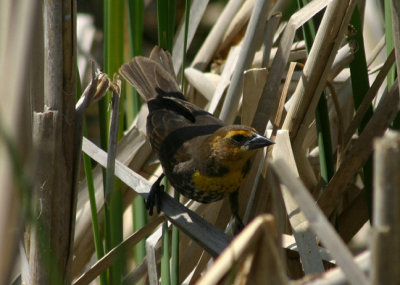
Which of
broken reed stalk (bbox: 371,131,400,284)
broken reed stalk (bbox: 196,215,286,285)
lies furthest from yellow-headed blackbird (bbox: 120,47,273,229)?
broken reed stalk (bbox: 371,131,400,284)

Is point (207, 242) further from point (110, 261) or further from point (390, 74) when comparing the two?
point (390, 74)

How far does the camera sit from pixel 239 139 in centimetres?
246

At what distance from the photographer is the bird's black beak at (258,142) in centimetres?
232

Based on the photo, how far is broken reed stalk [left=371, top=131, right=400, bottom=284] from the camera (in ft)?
3.26

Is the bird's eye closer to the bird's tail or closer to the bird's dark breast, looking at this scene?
the bird's dark breast

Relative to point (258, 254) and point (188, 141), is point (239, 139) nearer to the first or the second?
point (188, 141)

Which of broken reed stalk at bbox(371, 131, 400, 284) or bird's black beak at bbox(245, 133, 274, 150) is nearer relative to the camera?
broken reed stalk at bbox(371, 131, 400, 284)

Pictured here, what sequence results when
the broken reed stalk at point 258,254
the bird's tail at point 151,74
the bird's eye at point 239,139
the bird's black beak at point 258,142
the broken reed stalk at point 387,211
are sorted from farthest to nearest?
the bird's tail at point 151,74 < the bird's eye at point 239,139 < the bird's black beak at point 258,142 < the broken reed stalk at point 258,254 < the broken reed stalk at point 387,211

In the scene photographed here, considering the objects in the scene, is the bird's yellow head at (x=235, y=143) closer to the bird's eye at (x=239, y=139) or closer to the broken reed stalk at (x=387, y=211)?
the bird's eye at (x=239, y=139)

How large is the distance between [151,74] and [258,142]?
2.45 feet

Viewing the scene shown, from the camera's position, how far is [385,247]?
41.6 inches

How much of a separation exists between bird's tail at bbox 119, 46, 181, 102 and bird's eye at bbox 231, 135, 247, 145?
0.52m

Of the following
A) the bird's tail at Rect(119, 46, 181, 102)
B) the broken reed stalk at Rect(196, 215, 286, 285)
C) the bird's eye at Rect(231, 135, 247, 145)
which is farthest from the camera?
the bird's tail at Rect(119, 46, 181, 102)

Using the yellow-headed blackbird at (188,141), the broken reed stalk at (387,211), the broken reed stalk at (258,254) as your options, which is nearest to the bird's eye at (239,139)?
the yellow-headed blackbird at (188,141)
